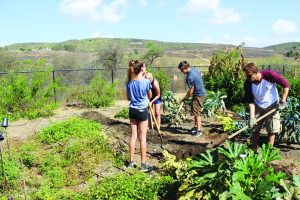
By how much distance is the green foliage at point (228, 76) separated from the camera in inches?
484

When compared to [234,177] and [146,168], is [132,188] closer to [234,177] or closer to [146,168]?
[146,168]

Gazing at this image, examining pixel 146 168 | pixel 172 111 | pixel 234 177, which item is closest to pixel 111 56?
pixel 172 111

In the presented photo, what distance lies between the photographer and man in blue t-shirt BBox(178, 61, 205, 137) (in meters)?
7.70

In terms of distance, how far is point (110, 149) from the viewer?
670 cm

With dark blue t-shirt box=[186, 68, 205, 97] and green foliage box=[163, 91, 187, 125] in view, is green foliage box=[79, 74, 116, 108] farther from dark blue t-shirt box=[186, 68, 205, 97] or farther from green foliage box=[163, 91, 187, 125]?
dark blue t-shirt box=[186, 68, 205, 97]

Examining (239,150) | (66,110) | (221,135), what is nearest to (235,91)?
(221,135)

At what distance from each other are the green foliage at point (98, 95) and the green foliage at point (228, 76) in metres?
3.66

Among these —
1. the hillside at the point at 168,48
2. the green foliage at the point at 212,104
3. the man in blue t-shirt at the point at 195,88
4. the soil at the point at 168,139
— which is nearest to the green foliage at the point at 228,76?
the green foliage at the point at 212,104

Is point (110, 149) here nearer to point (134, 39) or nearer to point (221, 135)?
point (221, 135)

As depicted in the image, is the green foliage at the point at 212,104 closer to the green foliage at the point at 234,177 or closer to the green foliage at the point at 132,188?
the green foliage at the point at 132,188

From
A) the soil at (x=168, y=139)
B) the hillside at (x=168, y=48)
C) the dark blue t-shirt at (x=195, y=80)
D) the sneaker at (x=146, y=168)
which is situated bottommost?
the soil at (x=168, y=139)

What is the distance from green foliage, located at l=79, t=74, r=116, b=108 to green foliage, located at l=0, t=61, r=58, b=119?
2.34 meters

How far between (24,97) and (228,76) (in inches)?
262

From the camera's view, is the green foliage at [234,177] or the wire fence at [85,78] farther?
the wire fence at [85,78]
